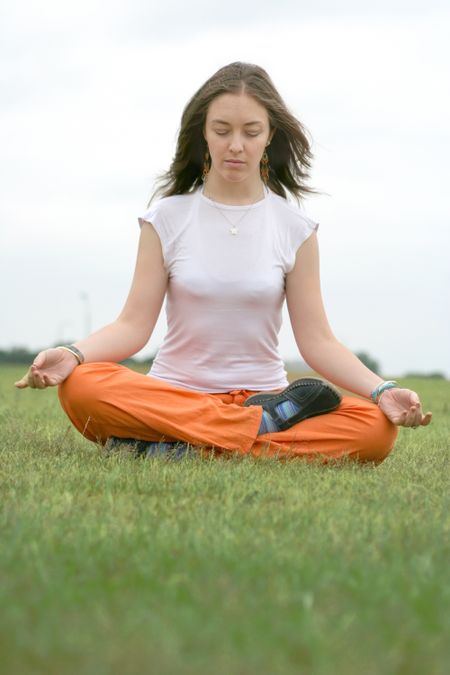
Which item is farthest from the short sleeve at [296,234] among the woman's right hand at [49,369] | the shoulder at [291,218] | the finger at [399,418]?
the woman's right hand at [49,369]

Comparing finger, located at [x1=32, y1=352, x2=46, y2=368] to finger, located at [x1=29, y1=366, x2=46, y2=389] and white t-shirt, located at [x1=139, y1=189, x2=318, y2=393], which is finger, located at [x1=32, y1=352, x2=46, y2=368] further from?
white t-shirt, located at [x1=139, y1=189, x2=318, y2=393]

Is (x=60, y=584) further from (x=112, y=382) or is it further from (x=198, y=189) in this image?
(x=198, y=189)

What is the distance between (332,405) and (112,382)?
1104mm

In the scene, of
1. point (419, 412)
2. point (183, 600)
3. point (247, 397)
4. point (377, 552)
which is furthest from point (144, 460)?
point (183, 600)

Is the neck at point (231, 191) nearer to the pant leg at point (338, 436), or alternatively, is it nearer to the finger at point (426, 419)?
the pant leg at point (338, 436)

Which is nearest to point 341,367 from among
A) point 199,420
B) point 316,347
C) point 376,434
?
point 316,347

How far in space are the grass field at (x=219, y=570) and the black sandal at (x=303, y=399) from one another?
533mm

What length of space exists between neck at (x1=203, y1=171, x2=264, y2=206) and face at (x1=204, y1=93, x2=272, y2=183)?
22cm

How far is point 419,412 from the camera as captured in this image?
521 centimetres

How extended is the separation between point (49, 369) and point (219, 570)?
2624 mm

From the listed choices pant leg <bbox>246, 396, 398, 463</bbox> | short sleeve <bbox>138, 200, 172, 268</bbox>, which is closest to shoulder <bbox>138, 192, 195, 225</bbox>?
→ short sleeve <bbox>138, 200, 172, 268</bbox>

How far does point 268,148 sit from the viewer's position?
589cm

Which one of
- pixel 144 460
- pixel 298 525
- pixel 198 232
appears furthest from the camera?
pixel 198 232

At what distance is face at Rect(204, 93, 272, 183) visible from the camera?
543 centimetres
